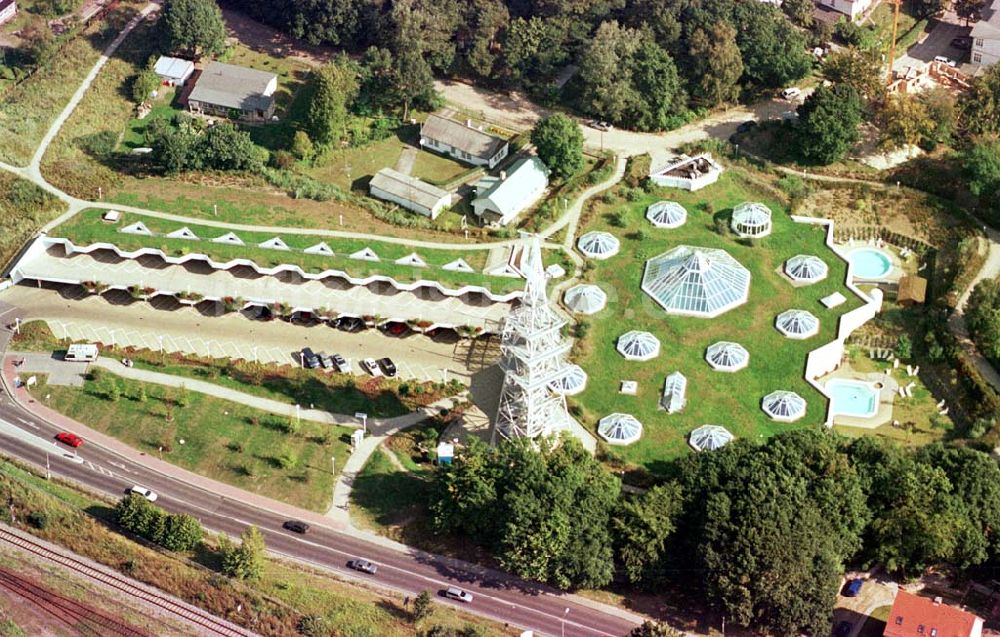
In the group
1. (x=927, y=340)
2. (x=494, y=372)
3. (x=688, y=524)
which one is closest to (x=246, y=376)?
(x=494, y=372)

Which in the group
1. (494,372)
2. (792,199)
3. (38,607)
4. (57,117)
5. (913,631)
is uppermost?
(792,199)

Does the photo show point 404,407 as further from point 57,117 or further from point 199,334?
point 57,117

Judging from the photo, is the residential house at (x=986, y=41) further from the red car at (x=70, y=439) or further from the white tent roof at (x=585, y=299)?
the red car at (x=70, y=439)

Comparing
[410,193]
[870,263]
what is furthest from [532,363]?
[870,263]

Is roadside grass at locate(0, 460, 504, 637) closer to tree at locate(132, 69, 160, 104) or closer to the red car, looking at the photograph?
the red car

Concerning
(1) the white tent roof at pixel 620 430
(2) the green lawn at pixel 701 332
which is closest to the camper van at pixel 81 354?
(2) the green lawn at pixel 701 332

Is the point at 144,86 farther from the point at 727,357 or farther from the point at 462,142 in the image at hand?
the point at 727,357
